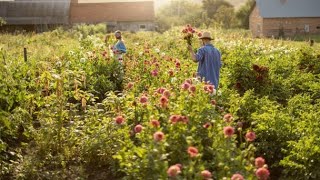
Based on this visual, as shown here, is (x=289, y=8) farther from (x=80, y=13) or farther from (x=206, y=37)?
(x=206, y=37)

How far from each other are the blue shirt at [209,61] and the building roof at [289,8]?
34.8 meters

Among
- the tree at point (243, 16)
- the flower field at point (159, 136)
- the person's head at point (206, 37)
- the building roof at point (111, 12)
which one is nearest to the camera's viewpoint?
the flower field at point (159, 136)

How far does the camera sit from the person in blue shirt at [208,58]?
685 cm

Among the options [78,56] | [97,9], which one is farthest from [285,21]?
[78,56]

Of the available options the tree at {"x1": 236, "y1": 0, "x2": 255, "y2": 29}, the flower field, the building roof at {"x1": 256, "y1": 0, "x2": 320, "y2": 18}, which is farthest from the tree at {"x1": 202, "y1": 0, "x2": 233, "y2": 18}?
the flower field

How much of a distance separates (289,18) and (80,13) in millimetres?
18524

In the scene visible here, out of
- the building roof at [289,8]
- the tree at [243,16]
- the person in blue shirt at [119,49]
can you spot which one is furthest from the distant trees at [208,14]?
the person in blue shirt at [119,49]

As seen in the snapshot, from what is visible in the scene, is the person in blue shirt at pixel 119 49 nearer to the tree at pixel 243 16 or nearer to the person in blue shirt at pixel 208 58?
the person in blue shirt at pixel 208 58

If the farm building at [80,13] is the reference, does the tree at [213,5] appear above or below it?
above

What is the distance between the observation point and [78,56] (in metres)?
10.0

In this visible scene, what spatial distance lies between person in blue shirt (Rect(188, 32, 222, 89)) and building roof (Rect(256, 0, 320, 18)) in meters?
34.8

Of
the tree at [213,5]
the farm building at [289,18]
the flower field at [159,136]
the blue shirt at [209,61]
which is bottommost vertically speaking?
the flower field at [159,136]

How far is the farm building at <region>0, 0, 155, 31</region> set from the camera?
38.8 metres

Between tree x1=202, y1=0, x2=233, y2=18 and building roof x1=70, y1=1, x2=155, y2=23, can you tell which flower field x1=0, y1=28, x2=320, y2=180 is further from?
tree x1=202, y1=0, x2=233, y2=18
